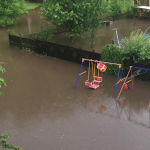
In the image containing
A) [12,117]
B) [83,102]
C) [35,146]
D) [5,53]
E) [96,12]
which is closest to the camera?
[35,146]

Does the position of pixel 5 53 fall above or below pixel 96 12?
below

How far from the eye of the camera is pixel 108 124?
8680mm

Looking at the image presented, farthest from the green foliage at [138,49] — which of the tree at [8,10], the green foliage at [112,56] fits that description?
the tree at [8,10]

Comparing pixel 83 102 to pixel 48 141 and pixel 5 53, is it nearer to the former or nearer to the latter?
pixel 48 141

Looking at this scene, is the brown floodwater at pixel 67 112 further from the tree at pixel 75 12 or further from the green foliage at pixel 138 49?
the tree at pixel 75 12

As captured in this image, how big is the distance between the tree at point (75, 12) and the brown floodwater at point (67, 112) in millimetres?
3515

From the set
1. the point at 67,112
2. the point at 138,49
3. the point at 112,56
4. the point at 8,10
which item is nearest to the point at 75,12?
the point at 112,56

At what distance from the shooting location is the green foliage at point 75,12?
1525cm

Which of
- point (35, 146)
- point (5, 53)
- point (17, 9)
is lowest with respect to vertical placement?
point (35, 146)

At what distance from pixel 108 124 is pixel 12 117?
417 centimetres

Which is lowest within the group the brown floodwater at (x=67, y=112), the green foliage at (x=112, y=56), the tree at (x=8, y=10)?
the brown floodwater at (x=67, y=112)

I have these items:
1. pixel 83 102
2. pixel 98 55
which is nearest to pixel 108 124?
pixel 83 102

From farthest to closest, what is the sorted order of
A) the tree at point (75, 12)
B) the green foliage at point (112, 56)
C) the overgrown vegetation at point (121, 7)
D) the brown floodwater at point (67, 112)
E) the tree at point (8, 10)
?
the overgrown vegetation at point (121, 7), the tree at point (8, 10), the tree at point (75, 12), the green foliage at point (112, 56), the brown floodwater at point (67, 112)

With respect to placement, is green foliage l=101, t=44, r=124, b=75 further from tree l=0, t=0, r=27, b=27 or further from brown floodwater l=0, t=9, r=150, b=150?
tree l=0, t=0, r=27, b=27
